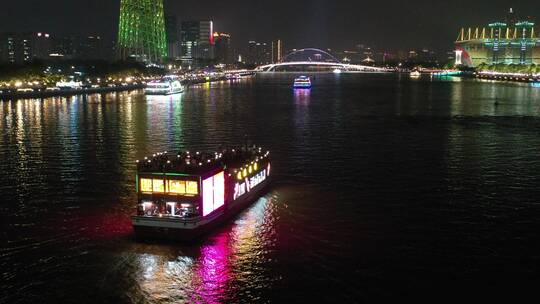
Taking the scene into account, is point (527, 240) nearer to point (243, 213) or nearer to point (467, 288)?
point (467, 288)

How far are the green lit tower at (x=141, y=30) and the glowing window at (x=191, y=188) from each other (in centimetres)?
7687

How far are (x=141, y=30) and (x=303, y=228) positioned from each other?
81527 mm

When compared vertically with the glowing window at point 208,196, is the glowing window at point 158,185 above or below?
above

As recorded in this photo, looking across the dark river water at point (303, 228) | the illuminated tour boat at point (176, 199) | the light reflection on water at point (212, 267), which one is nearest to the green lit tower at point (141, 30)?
the dark river water at point (303, 228)

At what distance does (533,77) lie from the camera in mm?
104500

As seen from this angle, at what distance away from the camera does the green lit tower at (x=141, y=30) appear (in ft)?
281

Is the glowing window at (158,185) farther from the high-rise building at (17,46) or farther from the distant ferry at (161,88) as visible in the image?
the high-rise building at (17,46)

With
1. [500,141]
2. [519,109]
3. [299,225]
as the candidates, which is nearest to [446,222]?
[299,225]

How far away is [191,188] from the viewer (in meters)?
12.3

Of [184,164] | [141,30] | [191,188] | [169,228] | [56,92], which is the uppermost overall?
[141,30]

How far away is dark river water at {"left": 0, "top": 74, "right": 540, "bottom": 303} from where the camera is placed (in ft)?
35.0

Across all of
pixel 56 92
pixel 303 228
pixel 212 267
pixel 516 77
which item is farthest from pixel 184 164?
pixel 516 77

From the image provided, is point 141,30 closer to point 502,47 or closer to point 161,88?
point 161,88

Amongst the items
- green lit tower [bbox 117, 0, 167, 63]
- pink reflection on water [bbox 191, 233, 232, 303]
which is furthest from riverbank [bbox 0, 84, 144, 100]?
pink reflection on water [bbox 191, 233, 232, 303]
